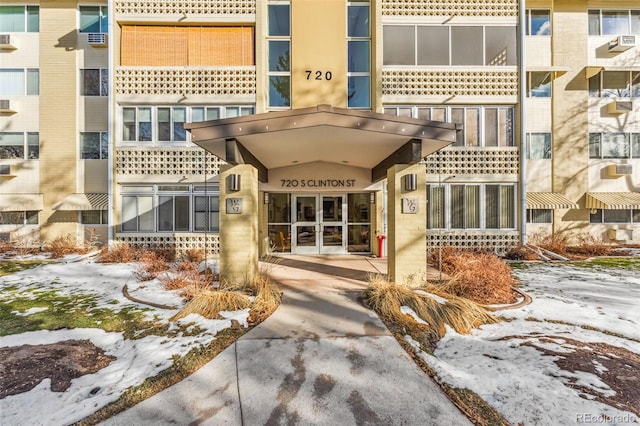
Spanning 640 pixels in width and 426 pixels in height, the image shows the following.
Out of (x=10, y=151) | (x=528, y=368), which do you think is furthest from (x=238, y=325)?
(x=10, y=151)

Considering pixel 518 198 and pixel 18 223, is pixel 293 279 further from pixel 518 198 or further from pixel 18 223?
pixel 18 223

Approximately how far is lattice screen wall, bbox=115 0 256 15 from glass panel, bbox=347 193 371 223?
8684 mm

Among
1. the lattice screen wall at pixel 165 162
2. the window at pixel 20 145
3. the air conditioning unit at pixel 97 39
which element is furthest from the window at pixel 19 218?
the air conditioning unit at pixel 97 39

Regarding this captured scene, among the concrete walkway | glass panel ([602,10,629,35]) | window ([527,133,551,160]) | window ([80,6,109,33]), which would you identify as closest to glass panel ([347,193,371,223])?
the concrete walkway

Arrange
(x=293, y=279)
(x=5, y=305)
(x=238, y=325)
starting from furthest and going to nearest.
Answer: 1. (x=293, y=279)
2. (x=5, y=305)
3. (x=238, y=325)

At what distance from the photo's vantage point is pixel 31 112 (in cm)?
1253

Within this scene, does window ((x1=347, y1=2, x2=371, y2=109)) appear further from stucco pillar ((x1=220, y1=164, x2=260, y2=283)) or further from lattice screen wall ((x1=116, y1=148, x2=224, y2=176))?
stucco pillar ((x1=220, y1=164, x2=260, y2=283))

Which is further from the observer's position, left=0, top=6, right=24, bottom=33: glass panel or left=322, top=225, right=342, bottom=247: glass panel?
left=0, top=6, right=24, bottom=33: glass panel

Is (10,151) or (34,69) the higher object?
(34,69)

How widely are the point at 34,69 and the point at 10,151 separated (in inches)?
155

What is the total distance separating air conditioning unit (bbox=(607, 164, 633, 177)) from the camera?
13.1m

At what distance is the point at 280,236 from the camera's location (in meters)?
11.3

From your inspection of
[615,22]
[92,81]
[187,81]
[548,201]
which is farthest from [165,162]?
[615,22]

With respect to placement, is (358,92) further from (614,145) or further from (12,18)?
(12,18)
